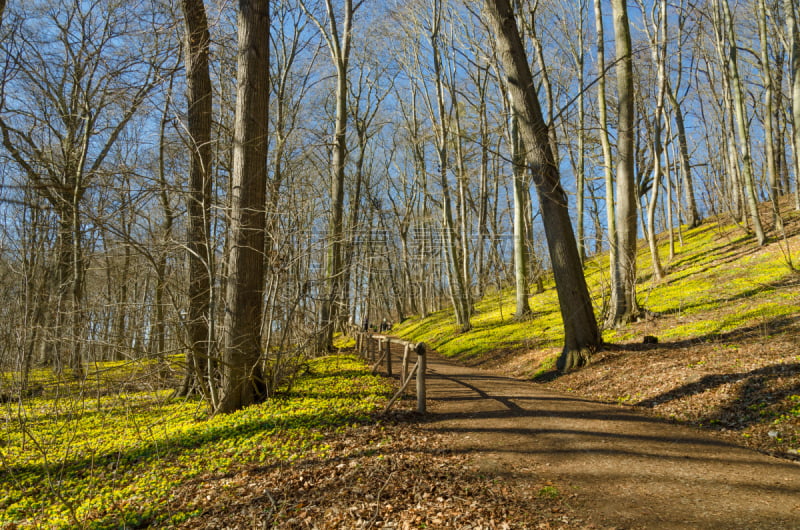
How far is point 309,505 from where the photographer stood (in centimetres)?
373

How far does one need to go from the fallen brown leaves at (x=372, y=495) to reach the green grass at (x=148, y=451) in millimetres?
279

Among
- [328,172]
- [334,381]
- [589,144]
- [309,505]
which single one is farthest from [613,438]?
[589,144]

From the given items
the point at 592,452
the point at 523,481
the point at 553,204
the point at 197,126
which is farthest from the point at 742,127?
the point at 197,126

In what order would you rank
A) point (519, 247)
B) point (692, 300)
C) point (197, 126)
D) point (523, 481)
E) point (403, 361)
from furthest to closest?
point (519, 247)
point (692, 300)
point (197, 126)
point (403, 361)
point (523, 481)

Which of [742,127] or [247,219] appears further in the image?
[742,127]

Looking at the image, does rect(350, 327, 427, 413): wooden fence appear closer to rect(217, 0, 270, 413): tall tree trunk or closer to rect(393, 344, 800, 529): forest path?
rect(393, 344, 800, 529): forest path

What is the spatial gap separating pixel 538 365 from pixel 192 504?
24.1 ft

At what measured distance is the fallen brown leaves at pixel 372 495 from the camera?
339 centimetres

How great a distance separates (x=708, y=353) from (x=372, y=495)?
5891 millimetres

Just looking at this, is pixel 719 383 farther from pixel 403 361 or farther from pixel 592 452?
pixel 403 361

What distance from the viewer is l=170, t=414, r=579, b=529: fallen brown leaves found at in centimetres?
339

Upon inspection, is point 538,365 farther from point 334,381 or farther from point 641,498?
point 641,498

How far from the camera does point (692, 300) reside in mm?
10281

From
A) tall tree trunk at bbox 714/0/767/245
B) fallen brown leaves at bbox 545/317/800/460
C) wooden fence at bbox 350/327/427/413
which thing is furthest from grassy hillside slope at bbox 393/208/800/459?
wooden fence at bbox 350/327/427/413
